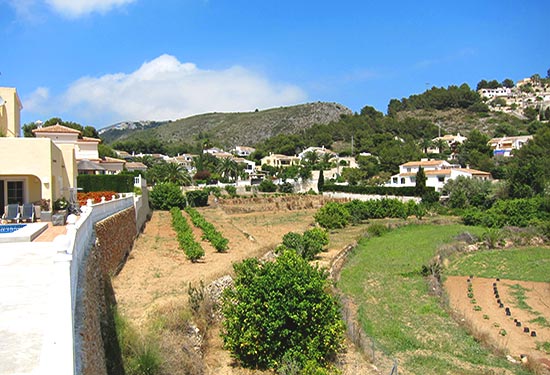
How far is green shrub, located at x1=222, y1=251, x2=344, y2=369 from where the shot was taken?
448 inches

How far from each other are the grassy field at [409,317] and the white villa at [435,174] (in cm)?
3019

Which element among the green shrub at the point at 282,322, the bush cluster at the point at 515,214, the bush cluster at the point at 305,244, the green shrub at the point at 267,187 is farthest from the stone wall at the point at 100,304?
the green shrub at the point at 267,187

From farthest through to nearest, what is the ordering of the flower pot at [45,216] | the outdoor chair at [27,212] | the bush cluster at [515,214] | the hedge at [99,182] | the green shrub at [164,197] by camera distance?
1. the green shrub at [164,197]
2. the bush cluster at [515,214]
3. the hedge at [99,182]
4. the flower pot at [45,216]
5. the outdoor chair at [27,212]

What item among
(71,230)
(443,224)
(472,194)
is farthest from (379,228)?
(71,230)

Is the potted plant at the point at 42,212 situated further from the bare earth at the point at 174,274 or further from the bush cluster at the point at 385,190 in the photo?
the bush cluster at the point at 385,190

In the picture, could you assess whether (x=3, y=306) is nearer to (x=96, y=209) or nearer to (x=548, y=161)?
(x=96, y=209)

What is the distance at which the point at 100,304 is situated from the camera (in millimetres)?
10000

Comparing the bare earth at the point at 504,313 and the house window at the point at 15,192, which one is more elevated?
the house window at the point at 15,192

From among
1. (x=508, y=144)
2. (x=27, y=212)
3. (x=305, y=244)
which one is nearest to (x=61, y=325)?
(x=27, y=212)

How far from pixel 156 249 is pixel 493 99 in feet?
646

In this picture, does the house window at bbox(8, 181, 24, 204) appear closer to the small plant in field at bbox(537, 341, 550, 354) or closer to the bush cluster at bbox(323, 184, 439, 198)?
the small plant in field at bbox(537, 341, 550, 354)

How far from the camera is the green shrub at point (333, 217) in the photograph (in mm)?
37938

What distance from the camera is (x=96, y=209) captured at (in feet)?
48.1

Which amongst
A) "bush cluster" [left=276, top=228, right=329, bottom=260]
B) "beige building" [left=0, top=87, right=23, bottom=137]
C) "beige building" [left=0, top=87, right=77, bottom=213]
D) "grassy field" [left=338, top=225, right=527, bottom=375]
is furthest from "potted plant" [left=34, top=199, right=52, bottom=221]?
"grassy field" [left=338, top=225, right=527, bottom=375]
